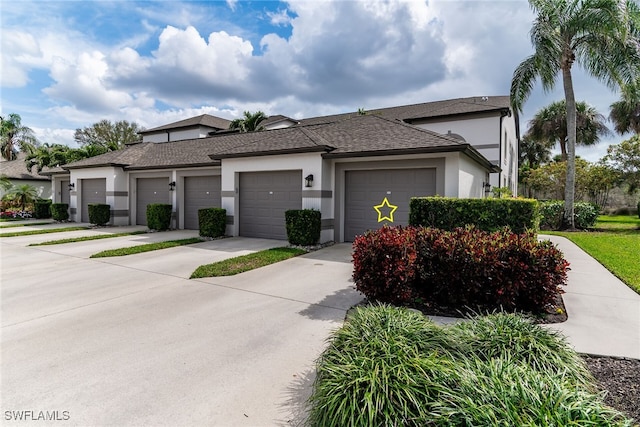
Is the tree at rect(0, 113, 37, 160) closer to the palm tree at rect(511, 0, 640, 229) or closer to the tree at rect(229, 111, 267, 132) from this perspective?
the tree at rect(229, 111, 267, 132)

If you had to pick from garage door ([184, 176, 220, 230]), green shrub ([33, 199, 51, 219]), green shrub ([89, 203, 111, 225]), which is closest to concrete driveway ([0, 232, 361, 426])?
garage door ([184, 176, 220, 230])

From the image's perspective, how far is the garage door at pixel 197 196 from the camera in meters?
14.3

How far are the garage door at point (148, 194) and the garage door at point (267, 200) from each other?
527 centimetres

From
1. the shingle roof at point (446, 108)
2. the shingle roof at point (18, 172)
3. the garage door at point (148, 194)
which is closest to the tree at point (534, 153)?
the shingle roof at point (446, 108)

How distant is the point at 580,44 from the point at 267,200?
47.8 feet

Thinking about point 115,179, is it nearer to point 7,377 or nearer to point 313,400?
point 7,377

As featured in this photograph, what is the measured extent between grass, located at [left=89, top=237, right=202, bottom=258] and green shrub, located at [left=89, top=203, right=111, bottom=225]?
22.8ft

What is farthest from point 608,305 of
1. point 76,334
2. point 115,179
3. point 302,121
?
point 302,121

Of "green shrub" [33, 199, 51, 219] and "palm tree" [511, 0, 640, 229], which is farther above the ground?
"palm tree" [511, 0, 640, 229]

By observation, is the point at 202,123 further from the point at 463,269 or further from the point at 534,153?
the point at 534,153

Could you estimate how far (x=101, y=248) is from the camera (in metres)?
10.3

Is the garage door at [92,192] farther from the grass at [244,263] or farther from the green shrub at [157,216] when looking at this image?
the grass at [244,263]

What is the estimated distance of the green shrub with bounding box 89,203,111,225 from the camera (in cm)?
1576

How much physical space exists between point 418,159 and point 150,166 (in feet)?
40.2
